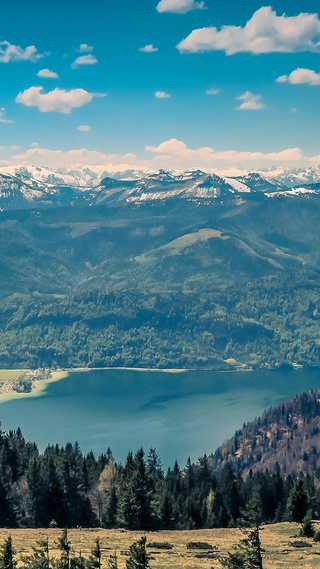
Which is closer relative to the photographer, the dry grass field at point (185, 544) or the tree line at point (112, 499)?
the dry grass field at point (185, 544)

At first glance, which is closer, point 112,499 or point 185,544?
point 185,544

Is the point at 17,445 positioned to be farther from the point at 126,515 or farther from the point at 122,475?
the point at 126,515

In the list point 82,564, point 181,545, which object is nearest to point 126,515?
point 181,545

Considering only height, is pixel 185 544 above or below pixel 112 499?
below

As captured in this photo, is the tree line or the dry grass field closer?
the dry grass field
